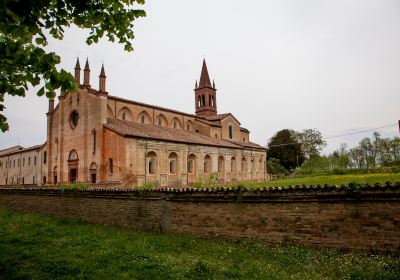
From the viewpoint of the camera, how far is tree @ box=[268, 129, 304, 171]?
198 feet

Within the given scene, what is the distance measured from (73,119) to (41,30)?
2791 cm

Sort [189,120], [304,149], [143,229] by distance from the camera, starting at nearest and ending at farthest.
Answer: [143,229] < [189,120] < [304,149]

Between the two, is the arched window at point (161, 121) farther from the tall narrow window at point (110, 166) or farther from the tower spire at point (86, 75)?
the tall narrow window at point (110, 166)

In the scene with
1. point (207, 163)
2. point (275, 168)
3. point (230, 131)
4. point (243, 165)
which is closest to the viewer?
point (207, 163)

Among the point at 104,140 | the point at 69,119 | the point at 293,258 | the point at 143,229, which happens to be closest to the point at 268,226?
the point at 293,258

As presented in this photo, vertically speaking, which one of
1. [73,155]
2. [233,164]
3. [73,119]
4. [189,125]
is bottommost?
[233,164]

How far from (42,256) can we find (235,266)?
485cm

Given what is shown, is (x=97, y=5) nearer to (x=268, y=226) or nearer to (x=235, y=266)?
(x=235, y=266)

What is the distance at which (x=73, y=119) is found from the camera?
102ft

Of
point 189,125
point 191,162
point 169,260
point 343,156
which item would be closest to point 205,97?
point 189,125

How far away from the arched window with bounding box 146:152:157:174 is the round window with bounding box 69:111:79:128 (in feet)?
28.4

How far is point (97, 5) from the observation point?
5.52 m

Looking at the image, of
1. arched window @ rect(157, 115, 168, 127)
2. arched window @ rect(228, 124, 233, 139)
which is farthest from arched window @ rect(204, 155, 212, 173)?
arched window @ rect(228, 124, 233, 139)

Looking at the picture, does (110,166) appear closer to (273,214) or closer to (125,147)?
(125,147)
